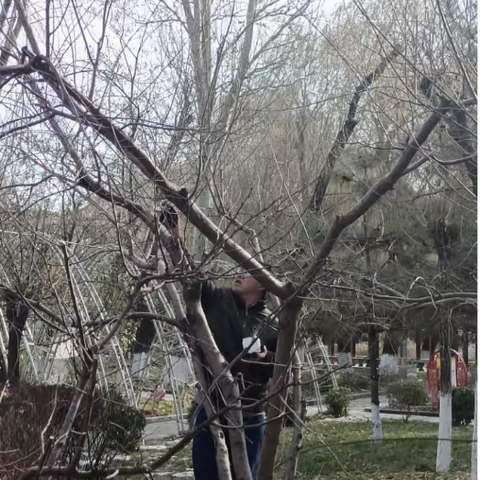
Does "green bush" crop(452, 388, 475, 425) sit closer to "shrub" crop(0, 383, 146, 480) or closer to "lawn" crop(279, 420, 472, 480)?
"lawn" crop(279, 420, 472, 480)

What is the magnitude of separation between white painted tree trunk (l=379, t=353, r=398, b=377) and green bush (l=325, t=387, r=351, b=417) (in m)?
9.29

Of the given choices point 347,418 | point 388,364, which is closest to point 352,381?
point 388,364

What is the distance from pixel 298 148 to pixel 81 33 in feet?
13.1

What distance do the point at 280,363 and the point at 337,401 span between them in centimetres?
1200

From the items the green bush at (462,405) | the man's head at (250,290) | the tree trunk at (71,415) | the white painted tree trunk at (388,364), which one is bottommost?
the green bush at (462,405)

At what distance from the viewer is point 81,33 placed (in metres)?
3.57

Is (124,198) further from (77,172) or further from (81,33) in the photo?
(81,33)

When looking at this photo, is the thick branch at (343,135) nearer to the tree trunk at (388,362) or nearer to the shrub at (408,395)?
the shrub at (408,395)

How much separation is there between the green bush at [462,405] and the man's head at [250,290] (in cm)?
1177

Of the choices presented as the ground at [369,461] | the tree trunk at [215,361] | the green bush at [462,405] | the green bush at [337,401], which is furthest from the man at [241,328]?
the green bush at [462,405]

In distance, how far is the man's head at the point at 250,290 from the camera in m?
4.02

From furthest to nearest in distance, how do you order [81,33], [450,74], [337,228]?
[450,74] → [81,33] → [337,228]

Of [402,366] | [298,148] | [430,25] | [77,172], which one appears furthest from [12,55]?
[402,366]

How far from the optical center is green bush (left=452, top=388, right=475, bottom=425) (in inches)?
591
